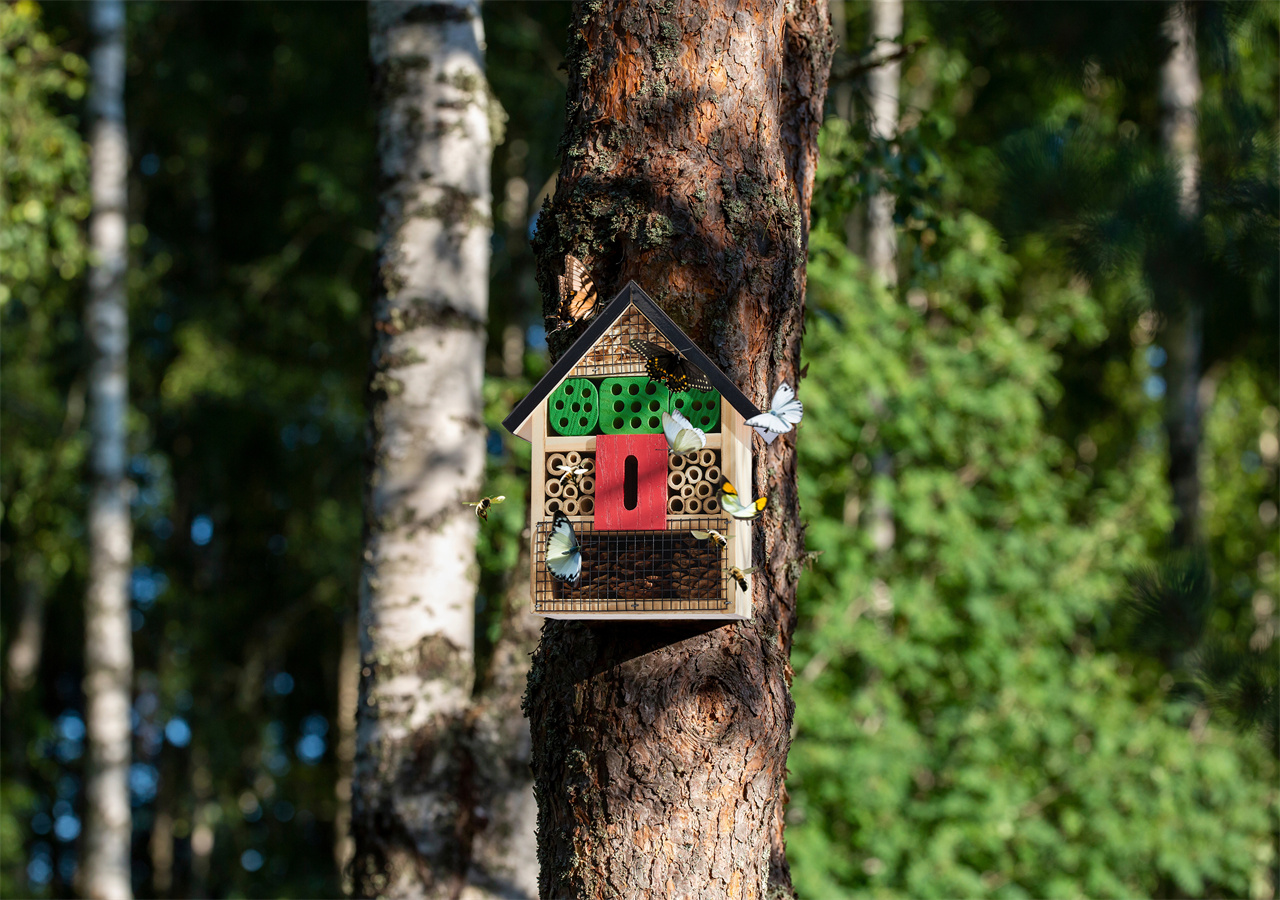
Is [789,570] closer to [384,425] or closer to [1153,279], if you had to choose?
[384,425]

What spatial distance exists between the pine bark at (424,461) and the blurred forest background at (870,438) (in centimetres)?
69

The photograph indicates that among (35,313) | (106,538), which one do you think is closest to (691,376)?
(106,538)

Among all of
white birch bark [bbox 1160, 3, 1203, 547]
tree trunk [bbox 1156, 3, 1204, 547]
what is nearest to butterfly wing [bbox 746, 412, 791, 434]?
tree trunk [bbox 1156, 3, 1204, 547]

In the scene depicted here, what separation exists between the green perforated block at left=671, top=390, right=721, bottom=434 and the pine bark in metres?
1.42

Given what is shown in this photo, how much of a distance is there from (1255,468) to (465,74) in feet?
37.5

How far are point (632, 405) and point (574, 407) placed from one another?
94 millimetres

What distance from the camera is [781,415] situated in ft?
5.17

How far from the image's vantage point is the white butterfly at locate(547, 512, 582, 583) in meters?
1.56

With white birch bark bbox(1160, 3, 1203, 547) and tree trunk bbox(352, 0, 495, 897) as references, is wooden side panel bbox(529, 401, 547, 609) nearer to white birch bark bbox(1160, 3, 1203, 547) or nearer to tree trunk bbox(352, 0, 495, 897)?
tree trunk bbox(352, 0, 495, 897)

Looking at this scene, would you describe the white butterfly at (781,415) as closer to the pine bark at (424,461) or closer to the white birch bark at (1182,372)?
the pine bark at (424,461)

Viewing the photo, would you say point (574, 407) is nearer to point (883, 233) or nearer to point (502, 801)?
point (502, 801)

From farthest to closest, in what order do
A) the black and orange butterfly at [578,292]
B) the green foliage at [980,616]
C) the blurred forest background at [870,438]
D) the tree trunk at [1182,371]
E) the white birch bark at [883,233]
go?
the tree trunk at [1182,371] < the white birch bark at [883,233] < the green foliage at [980,616] < the blurred forest background at [870,438] < the black and orange butterfly at [578,292]

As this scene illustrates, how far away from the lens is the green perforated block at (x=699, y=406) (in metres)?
1.63

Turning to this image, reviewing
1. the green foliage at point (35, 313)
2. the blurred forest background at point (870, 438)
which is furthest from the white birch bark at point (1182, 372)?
the green foliage at point (35, 313)
